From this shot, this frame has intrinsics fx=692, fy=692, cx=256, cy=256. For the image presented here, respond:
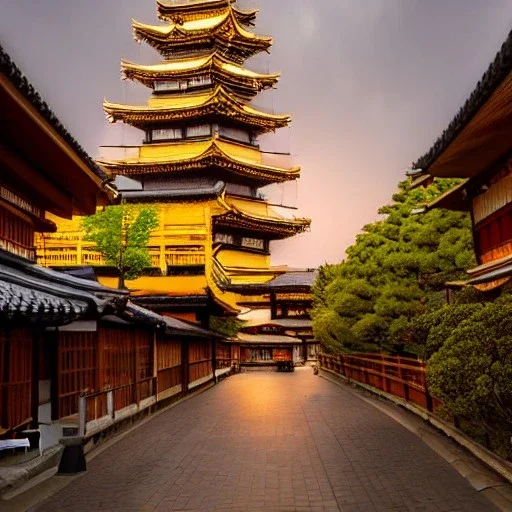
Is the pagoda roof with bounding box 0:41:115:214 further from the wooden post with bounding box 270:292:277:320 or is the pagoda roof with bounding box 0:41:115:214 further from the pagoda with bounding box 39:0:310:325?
the wooden post with bounding box 270:292:277:320

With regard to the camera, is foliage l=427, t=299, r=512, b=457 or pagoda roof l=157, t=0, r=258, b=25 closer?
foliage l=427, t=299, r=512, b=457

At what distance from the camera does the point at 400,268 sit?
809 inches

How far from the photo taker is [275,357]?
49.9 m

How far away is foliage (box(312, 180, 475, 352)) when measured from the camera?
64.0 ft

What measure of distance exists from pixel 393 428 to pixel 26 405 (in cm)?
827

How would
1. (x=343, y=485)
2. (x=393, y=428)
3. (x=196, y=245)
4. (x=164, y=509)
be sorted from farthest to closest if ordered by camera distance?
1. (x=196, y=245)
2. (x=393, y=428)
3. (x=343, y=485)
4. (x=164, y=509)

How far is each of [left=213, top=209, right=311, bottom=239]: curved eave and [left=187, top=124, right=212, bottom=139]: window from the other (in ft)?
21.5

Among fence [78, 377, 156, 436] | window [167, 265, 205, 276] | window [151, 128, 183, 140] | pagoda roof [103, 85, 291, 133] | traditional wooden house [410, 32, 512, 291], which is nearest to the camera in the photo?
traditional wooden house [410, 32, 512, 291]

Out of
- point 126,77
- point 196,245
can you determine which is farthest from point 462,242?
point 126,77

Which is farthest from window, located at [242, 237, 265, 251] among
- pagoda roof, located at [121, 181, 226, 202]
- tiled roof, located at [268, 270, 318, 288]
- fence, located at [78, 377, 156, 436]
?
fence, located at [78, 377, 156, 436]

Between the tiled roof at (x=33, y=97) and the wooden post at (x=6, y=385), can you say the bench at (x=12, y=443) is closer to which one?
the wooden post at (x=6, y=385)

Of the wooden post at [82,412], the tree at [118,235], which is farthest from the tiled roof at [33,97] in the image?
the tree at [118,235]

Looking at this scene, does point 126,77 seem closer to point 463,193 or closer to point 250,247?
point 250,247

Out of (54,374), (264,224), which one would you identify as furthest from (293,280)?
(54,374)
